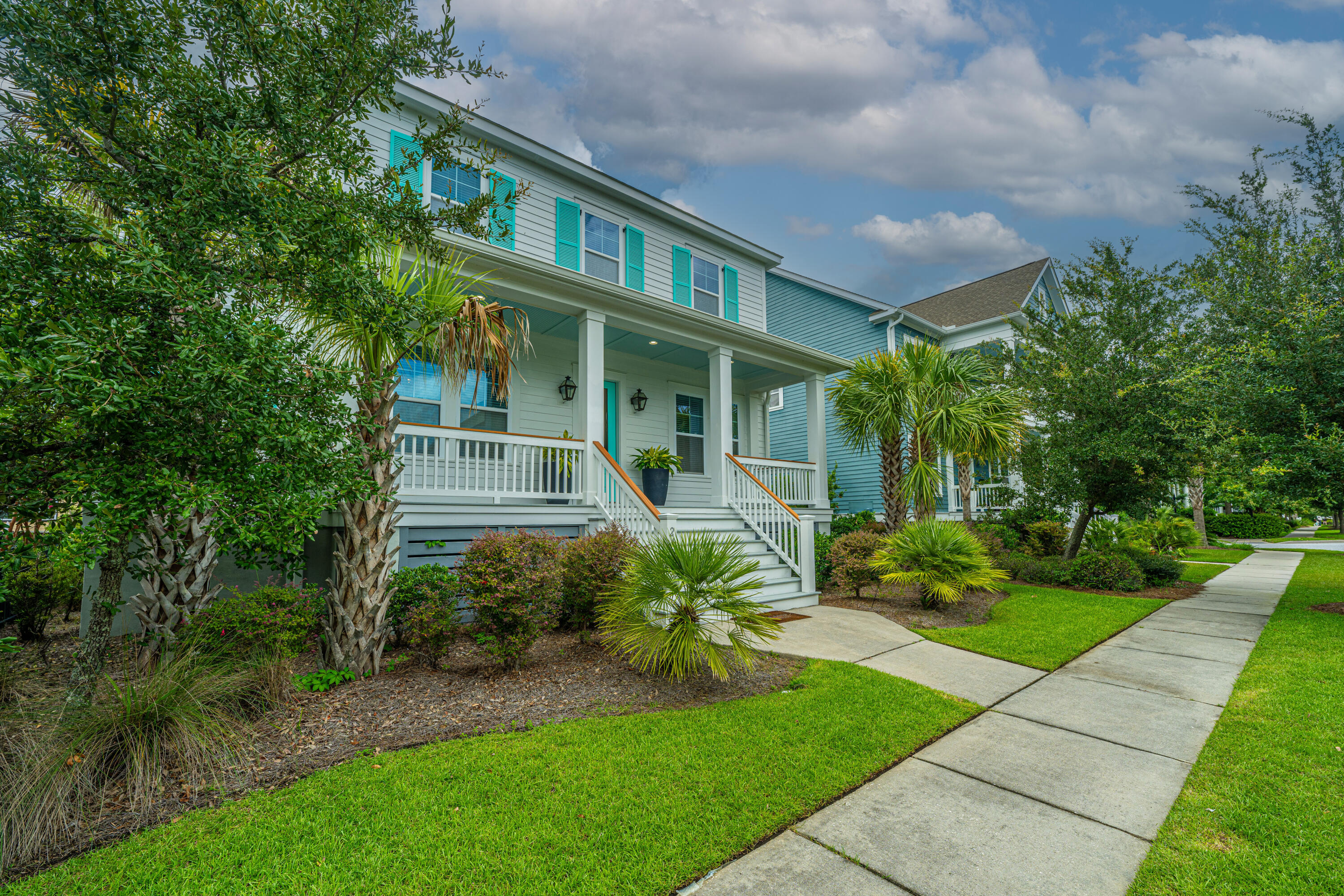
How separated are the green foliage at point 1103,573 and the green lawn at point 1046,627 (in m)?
0.84

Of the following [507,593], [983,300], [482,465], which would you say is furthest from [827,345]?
[507,593]

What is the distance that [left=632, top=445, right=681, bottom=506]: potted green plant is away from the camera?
1038 centimetres

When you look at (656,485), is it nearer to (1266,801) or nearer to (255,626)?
(255,626)

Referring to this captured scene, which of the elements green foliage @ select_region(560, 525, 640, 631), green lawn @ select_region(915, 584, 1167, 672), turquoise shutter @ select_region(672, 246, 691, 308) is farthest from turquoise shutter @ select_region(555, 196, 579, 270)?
green lawn @ select_region(915, 584, 1167, 672)

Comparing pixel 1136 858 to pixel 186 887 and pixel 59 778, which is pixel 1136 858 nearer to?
pixel 186 887

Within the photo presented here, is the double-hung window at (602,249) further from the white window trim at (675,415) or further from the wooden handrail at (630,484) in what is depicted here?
the wooden handrail at (630,484)

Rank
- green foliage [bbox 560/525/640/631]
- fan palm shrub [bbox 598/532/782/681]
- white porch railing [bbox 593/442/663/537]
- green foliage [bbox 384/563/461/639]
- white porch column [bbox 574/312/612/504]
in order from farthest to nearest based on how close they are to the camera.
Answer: white porch column [bbox 574/312/612/504], white porch railing [bbox 593/442/663/537], green foliage [bbox 560/525/640/631], green foliage [bbox 384/563/461/639], fan palm shrub [bbox 598/532/782/681]

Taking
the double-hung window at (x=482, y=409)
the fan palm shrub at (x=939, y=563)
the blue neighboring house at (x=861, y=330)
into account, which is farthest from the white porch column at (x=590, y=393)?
the blue neighboring house at (x=861, y=330)

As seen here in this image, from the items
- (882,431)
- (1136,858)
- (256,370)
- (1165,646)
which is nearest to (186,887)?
(256,370)

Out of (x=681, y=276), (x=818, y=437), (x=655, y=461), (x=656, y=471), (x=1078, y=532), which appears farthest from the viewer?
(x=681, y=276)

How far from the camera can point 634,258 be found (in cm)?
1178

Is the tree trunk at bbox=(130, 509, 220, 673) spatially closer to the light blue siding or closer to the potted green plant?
the potted green plant

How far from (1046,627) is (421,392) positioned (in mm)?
9228

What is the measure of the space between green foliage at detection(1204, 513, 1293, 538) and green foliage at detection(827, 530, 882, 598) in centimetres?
2797
